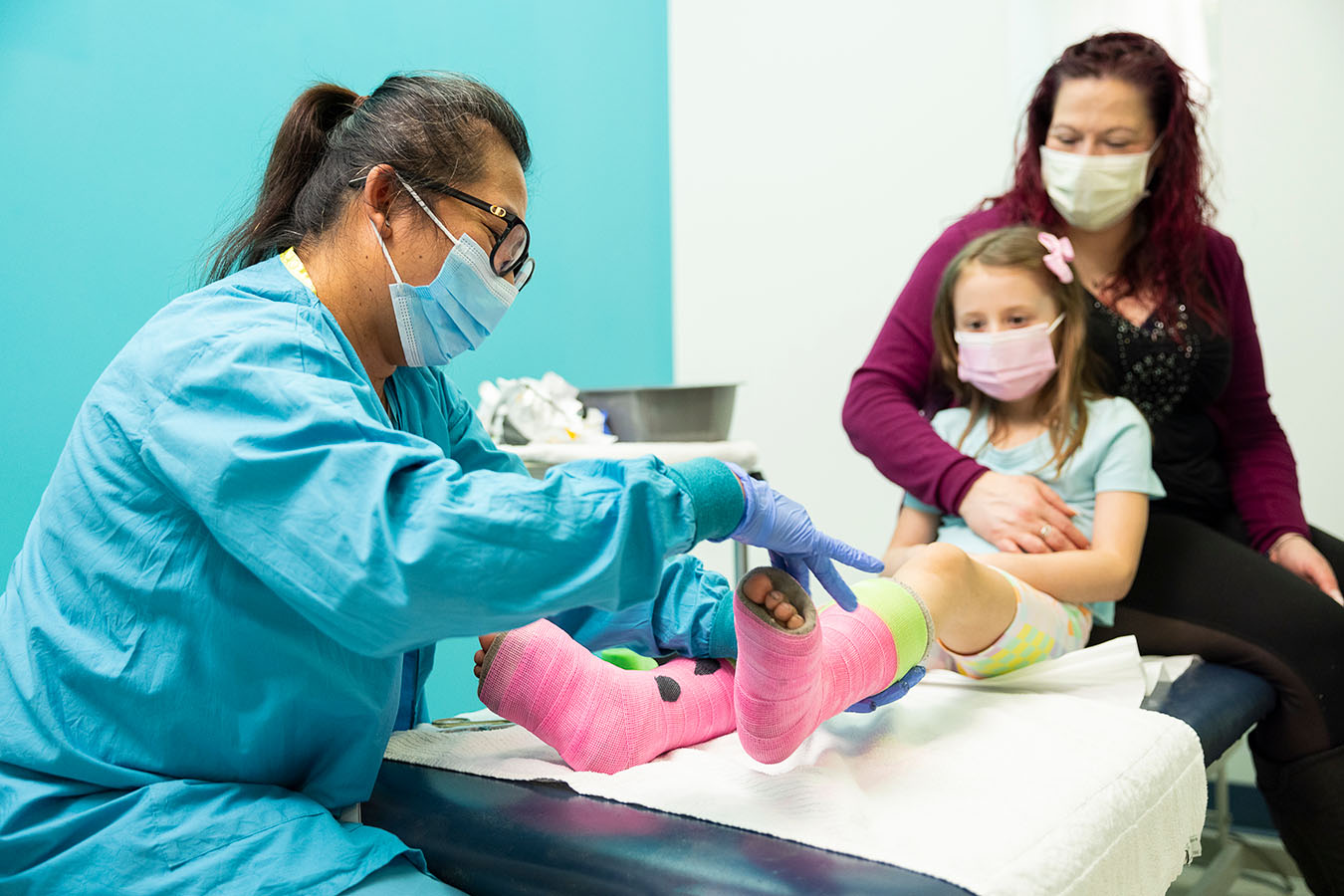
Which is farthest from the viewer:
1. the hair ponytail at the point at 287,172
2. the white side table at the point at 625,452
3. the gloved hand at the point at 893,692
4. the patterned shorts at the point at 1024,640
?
the white side table at the point at 625,452

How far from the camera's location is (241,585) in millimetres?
930

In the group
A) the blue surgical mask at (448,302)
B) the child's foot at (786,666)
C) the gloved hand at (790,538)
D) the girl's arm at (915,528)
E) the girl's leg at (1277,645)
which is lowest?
the girl's leg at (1277,645)

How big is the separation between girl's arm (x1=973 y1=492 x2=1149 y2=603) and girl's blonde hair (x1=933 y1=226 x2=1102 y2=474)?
0.39 ft

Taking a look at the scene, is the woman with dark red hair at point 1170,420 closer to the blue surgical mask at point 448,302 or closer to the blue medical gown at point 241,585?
the blue surgical mask at point 448,302

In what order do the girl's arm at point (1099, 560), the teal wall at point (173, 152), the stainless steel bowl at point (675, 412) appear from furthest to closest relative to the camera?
Answer: the stainless steel bowl at point (675, 412) < the teal wall at point (173, 152) < the girl's arm at point (1099, 560)

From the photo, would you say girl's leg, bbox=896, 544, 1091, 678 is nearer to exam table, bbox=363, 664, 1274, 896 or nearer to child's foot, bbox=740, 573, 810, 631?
child's foot, bbox=740, 573, 810, 631

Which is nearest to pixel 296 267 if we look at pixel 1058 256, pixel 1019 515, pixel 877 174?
pixel 1019 515

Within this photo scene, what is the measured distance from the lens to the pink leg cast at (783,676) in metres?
1.10

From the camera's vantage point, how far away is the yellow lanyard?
43.9 inches

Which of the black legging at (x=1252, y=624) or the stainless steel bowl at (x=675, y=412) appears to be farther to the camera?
the stainless steel bowl at (x=675, y=412)

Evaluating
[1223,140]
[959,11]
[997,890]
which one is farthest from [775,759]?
[959,11]

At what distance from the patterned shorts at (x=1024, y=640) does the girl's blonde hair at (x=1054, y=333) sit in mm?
321

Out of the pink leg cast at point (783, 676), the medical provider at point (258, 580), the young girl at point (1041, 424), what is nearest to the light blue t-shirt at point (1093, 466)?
the young girl at point (1041, 424)

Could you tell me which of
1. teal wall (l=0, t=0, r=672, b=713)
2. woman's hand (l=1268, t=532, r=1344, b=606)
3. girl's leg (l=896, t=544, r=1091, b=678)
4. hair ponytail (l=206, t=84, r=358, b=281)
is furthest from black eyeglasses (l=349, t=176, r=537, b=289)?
woman's hand (l=1268, t=532, r=1344, b=606)
